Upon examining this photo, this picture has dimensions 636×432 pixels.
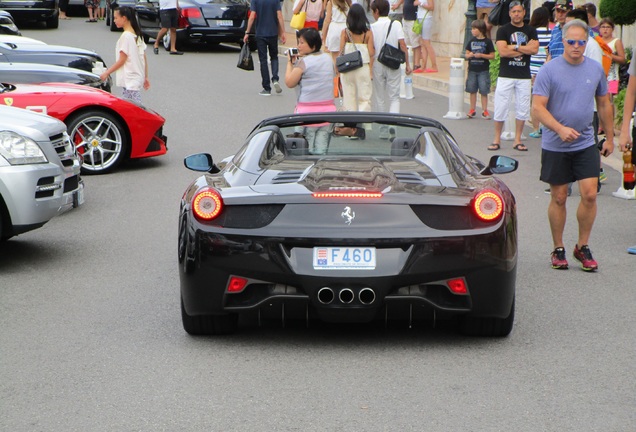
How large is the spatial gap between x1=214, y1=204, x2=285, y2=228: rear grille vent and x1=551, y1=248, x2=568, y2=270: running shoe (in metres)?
3.10

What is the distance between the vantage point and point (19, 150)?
8.38 m

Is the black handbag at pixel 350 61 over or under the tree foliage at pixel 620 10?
under

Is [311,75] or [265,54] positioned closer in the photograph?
[311,75]

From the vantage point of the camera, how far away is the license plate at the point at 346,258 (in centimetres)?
566

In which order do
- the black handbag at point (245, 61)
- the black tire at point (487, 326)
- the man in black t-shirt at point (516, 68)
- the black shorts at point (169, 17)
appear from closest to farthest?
the black tire at point (487, 326) < the man in black t-shirt at point (516, 68) < the black handbag at point (245, 61) < the black shorts at point (169, 17)

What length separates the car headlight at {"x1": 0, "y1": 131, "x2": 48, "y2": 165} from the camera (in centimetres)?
828

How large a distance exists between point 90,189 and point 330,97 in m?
2.72

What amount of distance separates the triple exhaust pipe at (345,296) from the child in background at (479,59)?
11.2 metres

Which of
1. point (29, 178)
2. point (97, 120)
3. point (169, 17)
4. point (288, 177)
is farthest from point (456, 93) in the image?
point (288, 177)

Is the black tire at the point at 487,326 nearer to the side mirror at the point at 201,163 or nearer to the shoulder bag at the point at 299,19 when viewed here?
the side mirror at the point at 201,163

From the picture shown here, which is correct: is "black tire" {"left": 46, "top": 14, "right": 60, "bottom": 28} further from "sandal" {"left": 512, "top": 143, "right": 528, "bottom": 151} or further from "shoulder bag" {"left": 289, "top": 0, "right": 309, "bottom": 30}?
"sandal" {"left": 512, "top": 143, "right": 528, "bottom": 151}

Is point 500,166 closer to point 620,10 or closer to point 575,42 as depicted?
point 575,42

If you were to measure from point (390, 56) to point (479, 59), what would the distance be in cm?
298

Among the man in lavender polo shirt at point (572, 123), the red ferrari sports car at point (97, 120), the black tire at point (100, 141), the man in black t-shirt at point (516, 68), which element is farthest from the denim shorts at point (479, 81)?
the man in lavender polo shirt at point (572, 123)
